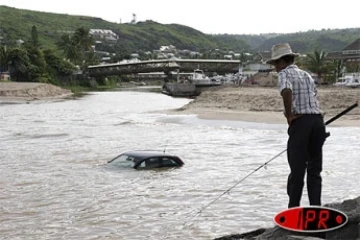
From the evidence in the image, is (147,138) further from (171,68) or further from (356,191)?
(171,68)

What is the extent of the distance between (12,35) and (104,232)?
6905 inches

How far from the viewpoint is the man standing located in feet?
22.0

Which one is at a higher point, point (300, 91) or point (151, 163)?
point (300, 91)

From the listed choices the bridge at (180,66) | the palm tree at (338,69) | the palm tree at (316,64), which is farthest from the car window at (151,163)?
the bridge at (180,66)

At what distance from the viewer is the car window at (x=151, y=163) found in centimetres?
1479

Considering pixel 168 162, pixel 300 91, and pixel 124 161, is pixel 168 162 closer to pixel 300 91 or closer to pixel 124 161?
pixel 124 161

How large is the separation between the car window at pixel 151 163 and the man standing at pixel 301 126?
8.24m

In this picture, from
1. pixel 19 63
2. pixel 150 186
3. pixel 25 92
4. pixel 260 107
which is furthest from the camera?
pixel 19 63

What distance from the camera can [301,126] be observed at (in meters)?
6.71

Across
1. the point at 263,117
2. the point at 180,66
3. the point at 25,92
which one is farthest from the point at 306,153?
the point at 180,66

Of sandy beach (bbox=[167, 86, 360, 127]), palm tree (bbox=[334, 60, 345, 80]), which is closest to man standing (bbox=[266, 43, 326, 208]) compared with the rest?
sandy beach (bbox=[167, 86, 360, 127])

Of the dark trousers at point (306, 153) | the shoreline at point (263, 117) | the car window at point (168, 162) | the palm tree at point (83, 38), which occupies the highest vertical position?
the palm tree at point (83, 38)

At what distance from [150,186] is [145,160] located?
1677 millimetres

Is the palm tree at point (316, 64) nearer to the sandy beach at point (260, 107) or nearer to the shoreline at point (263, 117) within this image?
the sandy beach at point (260, 107)
